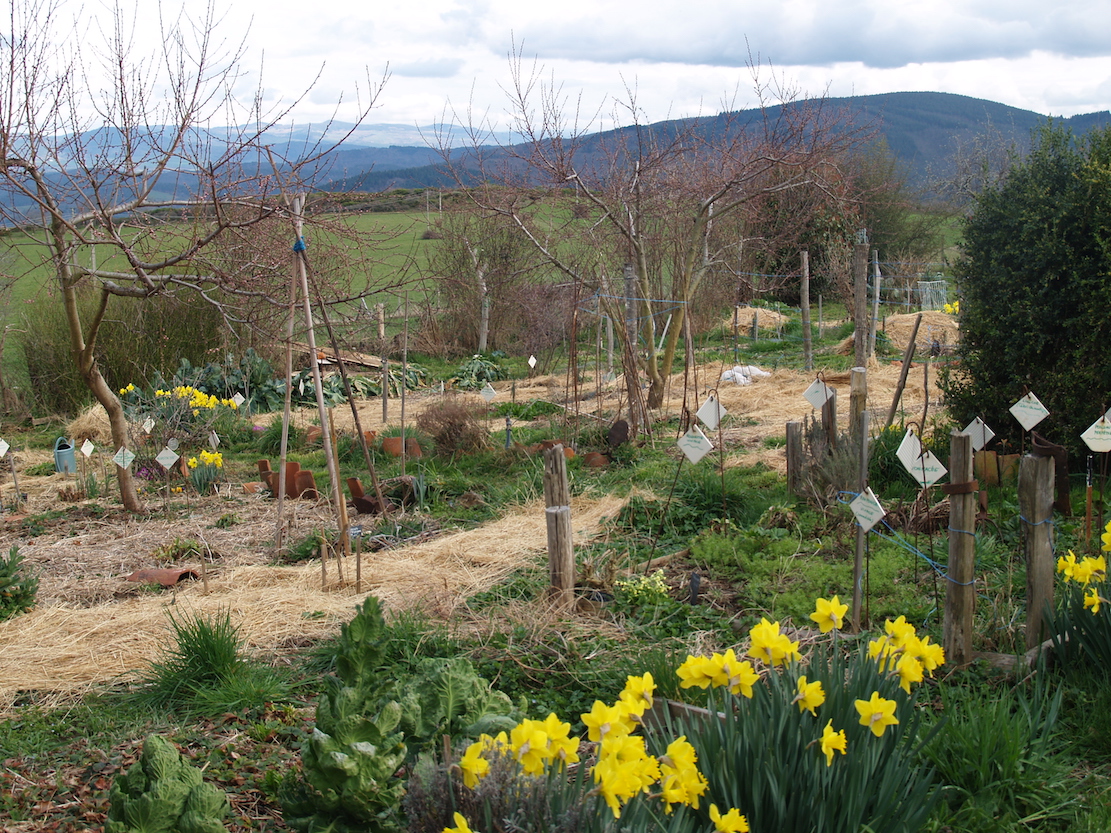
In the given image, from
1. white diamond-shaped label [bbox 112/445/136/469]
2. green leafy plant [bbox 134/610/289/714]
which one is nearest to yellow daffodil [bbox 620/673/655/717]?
green leafy plant [bbox 134/610/289/714]

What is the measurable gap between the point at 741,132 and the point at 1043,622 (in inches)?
301

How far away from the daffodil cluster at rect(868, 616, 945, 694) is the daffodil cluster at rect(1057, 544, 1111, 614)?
1066 millimetres

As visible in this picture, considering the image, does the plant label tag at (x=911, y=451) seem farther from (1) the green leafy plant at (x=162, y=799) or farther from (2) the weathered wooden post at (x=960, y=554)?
(1) the green leafy plant at (x=162, y=799)

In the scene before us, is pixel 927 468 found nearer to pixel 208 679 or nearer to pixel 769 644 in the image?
pixel 769 644

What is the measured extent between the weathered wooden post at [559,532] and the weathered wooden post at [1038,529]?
1.95m

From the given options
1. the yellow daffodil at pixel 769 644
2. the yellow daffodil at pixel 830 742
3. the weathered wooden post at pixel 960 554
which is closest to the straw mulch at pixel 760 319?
the weathered wooden post at pixel 960 554

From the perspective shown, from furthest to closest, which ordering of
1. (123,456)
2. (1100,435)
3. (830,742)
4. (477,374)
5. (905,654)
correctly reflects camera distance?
(477,374) → (123,456) → (1100,435) → (905,654) → (830,742)

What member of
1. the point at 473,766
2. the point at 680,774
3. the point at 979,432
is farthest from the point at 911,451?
the point at 473,766

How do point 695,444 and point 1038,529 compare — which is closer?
point 1038,529

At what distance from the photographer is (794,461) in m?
5.73

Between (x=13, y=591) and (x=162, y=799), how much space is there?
2.99 meters

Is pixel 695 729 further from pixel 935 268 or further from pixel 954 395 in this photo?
pixel 935 268

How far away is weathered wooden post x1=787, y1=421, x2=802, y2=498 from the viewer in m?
5.70

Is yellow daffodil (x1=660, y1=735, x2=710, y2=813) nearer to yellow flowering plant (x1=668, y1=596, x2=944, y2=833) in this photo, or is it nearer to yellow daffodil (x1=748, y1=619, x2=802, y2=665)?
yellow flowering plant (x1=668, y1=596, x2=944, y2=833)
